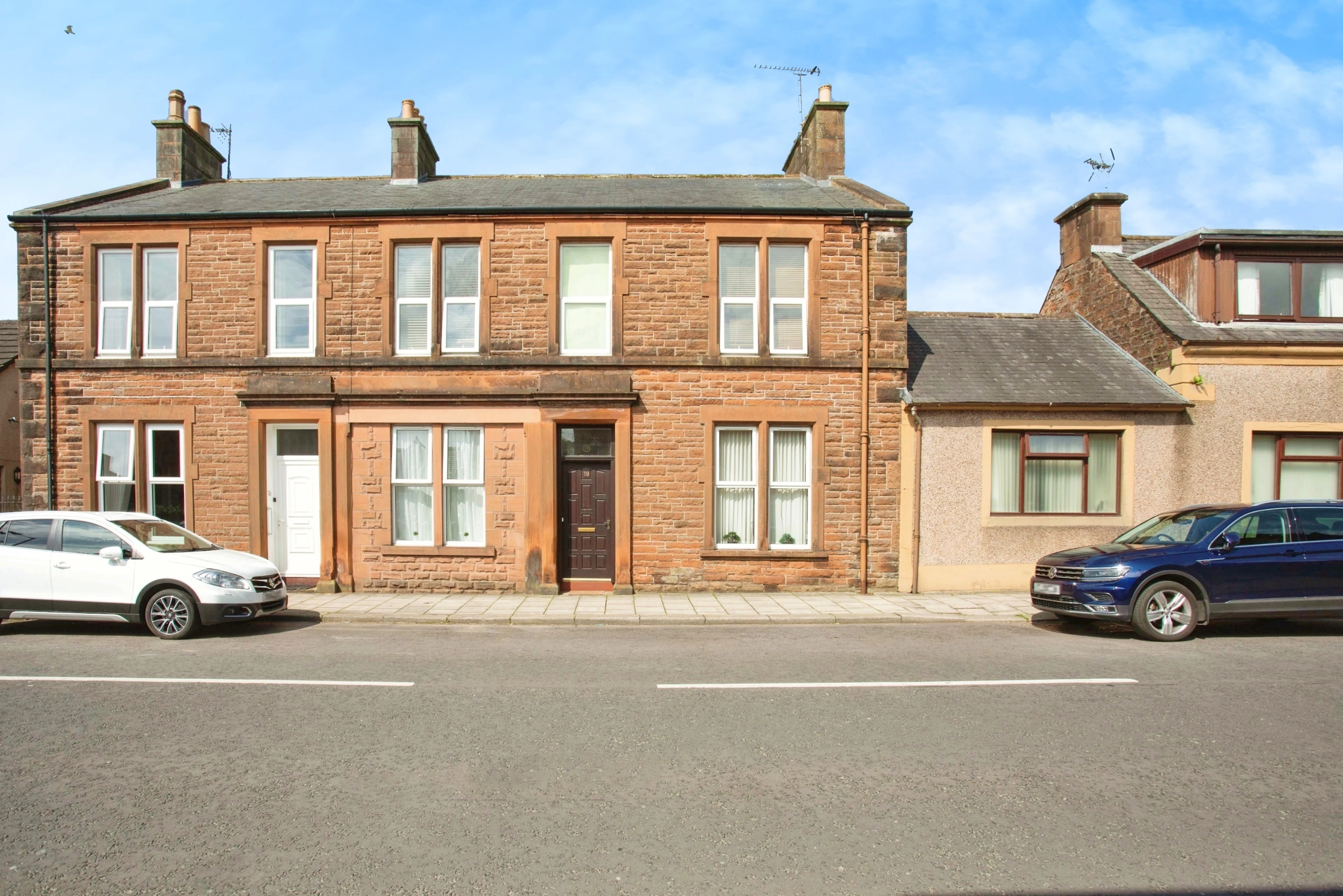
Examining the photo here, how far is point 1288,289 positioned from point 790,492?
10.2 metres

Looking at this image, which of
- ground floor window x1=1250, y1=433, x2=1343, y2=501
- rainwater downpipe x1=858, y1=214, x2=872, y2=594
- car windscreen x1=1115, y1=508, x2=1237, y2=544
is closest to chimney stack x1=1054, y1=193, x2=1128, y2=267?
ground floor window x1=1250, y1=433, x2=1343, y2=501

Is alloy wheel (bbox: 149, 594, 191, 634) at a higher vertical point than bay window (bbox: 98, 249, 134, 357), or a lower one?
lower

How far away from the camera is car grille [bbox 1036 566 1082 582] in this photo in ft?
33.3

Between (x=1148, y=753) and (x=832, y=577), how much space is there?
817cm

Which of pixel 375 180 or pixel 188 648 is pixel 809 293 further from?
pixel 188 648

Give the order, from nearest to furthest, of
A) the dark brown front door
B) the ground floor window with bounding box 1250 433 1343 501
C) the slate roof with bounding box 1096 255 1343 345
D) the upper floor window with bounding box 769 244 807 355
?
the dark brown front door < the upper floor window with bounding box 769 244 807 355 < the slate roof with bounding box 1096 255 1343 345 < the ground floor window with bounding box 1250 433 1343 501

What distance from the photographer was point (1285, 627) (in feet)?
35.1

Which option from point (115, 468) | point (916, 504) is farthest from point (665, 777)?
point (115, 468)

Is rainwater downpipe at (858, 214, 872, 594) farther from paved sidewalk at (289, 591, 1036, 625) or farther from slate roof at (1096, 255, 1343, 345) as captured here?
slate roof at (1096, 255, 1343, 345)

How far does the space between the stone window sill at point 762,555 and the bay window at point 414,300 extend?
586 cm

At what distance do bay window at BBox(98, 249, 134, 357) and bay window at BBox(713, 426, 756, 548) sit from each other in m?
10.3

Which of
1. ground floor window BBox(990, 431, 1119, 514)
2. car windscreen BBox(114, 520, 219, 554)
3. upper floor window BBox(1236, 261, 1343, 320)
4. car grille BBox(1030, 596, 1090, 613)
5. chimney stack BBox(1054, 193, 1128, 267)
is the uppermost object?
chimney stack BBox(1054, 193, 1128, 267)

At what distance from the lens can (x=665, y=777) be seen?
5035 millimetres

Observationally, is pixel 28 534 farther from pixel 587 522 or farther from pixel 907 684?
pixel 907 684
